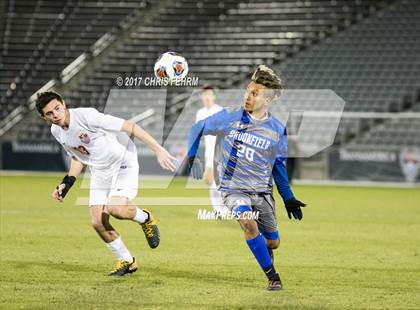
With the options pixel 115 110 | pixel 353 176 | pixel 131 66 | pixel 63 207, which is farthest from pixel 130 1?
pixel 63 207

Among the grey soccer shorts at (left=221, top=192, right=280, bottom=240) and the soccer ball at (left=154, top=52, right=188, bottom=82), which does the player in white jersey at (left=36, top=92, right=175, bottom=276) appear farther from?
the soccer ball at (left=154, top=52, right=188, bottom=82)

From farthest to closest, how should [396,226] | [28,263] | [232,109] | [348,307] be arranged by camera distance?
[396,226], [28,263], [232,109], [348,307]

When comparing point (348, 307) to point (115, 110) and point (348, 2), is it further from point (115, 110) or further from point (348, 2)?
point (348, 2)

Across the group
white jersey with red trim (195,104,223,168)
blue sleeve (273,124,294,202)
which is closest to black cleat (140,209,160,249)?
blue sleeve (273,124,294,202)

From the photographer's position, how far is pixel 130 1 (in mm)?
35000

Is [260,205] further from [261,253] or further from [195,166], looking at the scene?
[195,166]

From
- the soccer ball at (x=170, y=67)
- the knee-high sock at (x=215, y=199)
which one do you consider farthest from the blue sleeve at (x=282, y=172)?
the knee-high sock at (x=215, y=199)

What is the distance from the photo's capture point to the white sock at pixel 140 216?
30.7 ft

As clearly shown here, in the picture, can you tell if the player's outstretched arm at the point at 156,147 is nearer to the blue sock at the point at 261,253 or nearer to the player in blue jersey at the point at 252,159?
the player in blue jersey at the point at 252,159

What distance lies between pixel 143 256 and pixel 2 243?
2185 millimetres

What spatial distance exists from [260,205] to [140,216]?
1.59 meters

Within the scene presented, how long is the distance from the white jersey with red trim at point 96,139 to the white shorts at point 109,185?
8 centimetres

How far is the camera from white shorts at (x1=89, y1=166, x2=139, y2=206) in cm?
926

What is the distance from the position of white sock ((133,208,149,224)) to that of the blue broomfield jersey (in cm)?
126
